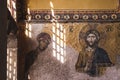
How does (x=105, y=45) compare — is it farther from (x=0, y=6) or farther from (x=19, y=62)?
(x=0, y=6)

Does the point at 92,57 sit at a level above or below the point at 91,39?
below

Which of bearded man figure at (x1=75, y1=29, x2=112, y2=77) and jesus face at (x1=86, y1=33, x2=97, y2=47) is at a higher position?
jesus face at (x1=86, y1=33, x2=97, y2=47)

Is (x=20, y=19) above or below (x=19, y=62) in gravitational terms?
above

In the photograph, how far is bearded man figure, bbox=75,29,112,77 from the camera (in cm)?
624

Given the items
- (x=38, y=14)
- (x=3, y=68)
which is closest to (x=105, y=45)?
(x=38, y=14)

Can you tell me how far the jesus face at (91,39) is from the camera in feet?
20.7

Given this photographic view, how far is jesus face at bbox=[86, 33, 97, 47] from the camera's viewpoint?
6320mm

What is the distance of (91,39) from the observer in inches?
250

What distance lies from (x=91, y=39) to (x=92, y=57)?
408 millimetres

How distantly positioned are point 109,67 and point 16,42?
2.13 m

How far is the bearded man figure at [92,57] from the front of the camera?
20.5ft

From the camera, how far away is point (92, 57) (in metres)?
6.30

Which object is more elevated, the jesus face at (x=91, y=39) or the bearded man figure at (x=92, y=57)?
the jesus face at (x=91, y=39)

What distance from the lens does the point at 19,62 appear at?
20.6 feet
